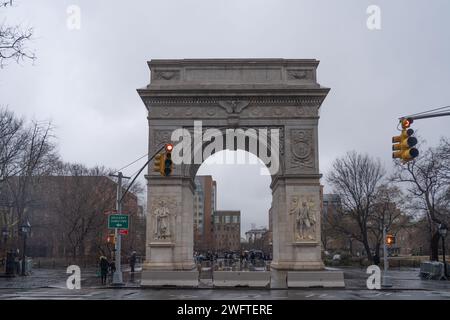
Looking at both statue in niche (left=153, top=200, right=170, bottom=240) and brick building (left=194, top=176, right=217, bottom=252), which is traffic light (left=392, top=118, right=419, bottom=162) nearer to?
statue in niche (left=153, top=200, right=170, bottom=240)

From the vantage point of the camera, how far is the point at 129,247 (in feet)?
208

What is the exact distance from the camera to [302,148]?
103ft

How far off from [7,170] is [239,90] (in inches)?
817

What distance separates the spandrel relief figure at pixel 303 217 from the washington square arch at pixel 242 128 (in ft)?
0.20

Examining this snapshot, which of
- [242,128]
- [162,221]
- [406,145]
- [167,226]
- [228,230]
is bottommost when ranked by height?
[228,230]

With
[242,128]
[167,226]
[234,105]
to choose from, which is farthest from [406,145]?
[167,226]

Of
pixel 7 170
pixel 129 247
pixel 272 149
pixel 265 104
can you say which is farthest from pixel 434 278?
pixel 129 247

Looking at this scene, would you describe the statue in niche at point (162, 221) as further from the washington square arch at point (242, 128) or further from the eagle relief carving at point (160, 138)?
the eagle relief carving at point (160, 138)

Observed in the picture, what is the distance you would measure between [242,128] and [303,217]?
6.82 m

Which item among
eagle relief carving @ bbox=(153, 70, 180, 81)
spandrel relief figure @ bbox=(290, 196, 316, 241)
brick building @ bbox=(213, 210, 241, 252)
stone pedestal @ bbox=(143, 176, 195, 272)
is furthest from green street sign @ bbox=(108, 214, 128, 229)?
brick building @ bbox=(213, 210, 241, 252)

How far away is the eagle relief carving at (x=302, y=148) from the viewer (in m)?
31.3

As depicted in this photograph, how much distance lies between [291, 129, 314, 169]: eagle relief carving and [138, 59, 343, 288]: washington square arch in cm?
6

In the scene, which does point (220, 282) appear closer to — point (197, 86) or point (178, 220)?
point (178, 220)

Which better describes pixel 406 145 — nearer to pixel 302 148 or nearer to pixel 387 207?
pixel 302 148
